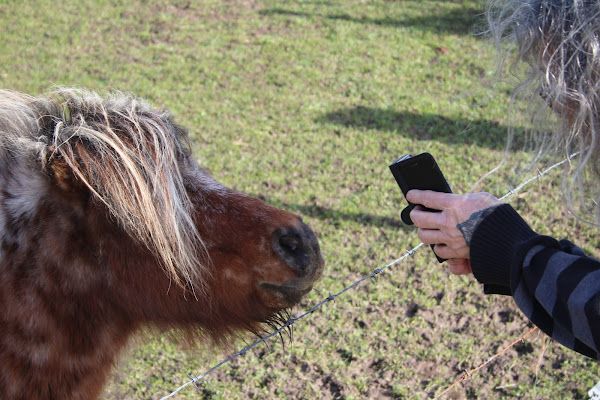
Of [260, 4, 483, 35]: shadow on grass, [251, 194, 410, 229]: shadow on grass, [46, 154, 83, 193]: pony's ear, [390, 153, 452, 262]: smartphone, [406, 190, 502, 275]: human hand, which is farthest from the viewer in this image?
[260, 4, 483, 35]: shadow on grass

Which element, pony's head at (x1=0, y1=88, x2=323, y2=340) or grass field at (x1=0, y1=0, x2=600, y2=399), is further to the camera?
grass field at (x1=0, y1=0, x2=600, y2=399)

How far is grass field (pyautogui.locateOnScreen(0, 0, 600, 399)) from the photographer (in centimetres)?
351

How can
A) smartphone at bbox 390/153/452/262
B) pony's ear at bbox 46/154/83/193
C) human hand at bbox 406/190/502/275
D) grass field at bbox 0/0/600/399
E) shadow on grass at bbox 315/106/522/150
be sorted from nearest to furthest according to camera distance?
1. pony's ear at bbox 46/154/83/193
2. human hand at bbox 406/190/502/275
3. smartphone at bbox 390/153/452/262
4. grass field at bbox 0/0/600/399
5. shadow on grass at bbox 315/106/522/150

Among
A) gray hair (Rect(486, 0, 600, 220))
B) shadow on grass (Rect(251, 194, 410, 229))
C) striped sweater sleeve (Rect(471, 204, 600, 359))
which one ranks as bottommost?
shadow on grass (Rect(251, 194, 410, 229))

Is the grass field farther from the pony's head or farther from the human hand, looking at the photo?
the human hand

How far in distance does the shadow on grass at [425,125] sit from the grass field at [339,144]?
0.03 metres

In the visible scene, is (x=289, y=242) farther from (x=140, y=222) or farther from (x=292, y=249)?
(x=140, y=222)

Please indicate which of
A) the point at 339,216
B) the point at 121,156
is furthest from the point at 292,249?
the point at 339,216

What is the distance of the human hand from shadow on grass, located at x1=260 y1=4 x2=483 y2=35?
7.75 meters

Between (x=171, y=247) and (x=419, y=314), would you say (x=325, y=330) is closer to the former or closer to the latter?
(x=419, y=314)

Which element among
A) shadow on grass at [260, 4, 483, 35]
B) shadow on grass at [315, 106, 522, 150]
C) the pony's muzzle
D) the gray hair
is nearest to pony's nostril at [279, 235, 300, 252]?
the pony's muzzle

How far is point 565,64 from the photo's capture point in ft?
5.39

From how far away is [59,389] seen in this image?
5.98 feet

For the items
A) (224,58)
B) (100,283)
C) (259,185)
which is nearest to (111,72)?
(224,58)
